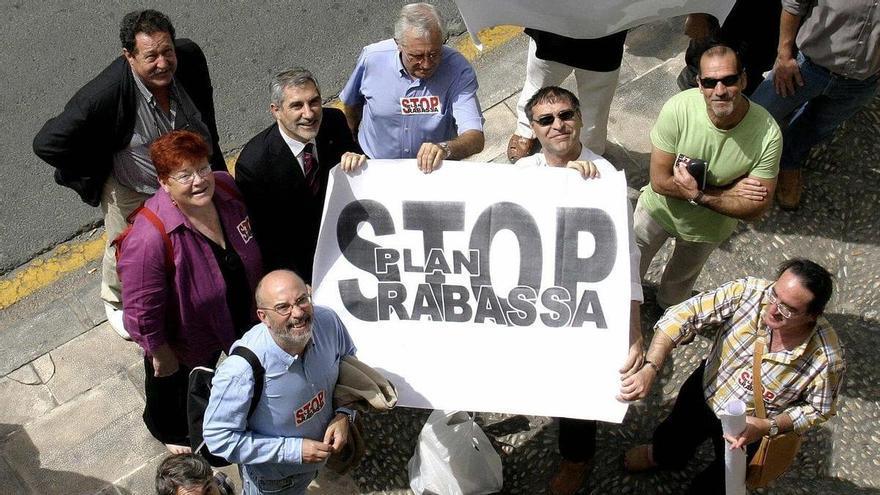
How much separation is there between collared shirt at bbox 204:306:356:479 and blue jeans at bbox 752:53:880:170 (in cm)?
284

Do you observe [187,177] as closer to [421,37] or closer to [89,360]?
[421,37]

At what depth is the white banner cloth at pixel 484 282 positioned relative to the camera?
4090 mm

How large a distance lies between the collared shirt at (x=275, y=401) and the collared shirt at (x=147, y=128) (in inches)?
52.6

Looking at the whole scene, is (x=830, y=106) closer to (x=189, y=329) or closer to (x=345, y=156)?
(x=345, y=156)

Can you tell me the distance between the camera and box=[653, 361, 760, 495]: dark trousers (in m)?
4.33

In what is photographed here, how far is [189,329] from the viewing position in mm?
4332

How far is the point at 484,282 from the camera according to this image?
419cm

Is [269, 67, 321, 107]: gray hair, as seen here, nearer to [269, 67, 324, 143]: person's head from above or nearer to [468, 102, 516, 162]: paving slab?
[269, 67, 324, 143]: person's head from above

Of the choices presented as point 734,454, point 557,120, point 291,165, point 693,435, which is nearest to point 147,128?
point 291,165

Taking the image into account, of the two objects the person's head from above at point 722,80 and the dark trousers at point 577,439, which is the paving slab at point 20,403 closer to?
the dark trousers at point 577,439

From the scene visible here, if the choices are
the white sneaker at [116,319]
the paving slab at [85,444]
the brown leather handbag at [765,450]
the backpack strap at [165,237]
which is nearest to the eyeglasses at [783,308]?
the brown leather handbag at [765,450]

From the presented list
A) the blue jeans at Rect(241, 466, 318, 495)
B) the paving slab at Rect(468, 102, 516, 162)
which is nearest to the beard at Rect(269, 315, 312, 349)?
the blue jeans at Rect(241, 466, 318, 495)

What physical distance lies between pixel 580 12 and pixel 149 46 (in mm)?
1974

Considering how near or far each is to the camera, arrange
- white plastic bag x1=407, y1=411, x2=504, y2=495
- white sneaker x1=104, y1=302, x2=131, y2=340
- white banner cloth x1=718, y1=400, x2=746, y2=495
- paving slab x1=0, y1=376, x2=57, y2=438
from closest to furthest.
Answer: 1. white banner cloth x1=718, y1=400, x2=746, y2=495
2. white plastic bag x1=407, y1=411, x2=504, y2=495
3. paving slab x1=0, y1=376, x2=57, y2=438
4. white sneaker x1=104, y1=302, x2=131, y2=340
